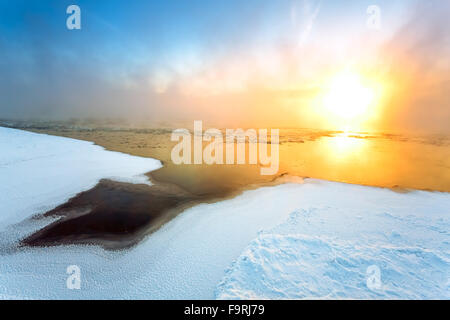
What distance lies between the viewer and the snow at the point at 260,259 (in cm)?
306

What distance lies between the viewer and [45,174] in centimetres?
815

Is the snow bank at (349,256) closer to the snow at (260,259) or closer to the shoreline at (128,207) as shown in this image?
the snow at (260,259)

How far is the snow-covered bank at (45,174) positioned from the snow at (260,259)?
1.27ft

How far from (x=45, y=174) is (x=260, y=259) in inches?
390

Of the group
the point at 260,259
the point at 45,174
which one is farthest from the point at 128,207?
the point at 45,174

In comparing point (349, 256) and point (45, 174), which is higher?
point (45, 174)

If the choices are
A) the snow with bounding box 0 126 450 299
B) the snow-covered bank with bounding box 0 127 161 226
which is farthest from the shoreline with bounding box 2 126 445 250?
the snow-covered bank with bounding box 0 127 161 226

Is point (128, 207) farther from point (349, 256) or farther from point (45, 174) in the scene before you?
point (349, 256)

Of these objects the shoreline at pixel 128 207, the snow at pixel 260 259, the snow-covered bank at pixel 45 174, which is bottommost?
the snow at pixel 260 259

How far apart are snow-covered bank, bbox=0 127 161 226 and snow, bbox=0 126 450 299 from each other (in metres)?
0.39

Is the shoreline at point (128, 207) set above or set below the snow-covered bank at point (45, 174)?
below

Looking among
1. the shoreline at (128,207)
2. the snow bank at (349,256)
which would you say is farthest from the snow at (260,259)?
the shoreline at (128,207)
